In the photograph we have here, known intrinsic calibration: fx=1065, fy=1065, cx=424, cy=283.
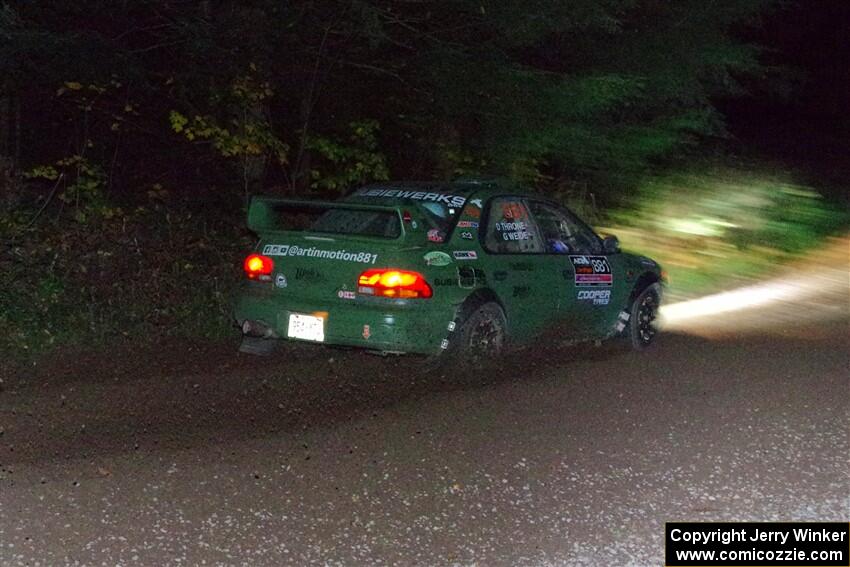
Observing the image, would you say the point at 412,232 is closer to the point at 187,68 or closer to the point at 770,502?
the point at 770,502

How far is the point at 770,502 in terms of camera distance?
5672mm

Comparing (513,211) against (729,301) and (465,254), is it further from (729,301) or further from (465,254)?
(729,301)

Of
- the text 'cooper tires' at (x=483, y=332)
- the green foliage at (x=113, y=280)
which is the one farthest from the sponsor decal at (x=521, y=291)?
the green foliage at (x=113, y=280)

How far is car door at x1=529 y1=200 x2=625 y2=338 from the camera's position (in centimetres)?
923

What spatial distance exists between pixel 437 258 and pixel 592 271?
2014 mm

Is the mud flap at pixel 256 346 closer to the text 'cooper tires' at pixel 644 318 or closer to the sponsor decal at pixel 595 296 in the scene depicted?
the sponsor decal at pixel 595 296

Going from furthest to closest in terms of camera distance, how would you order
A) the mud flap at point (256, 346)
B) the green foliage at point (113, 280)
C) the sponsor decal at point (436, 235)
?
the green foliage at point (113, 280) < the mud flap at point (256, 346) < the sponsor decal at point (436, 235)

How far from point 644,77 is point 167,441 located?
11.5 metres

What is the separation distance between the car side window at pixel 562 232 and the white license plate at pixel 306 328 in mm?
2220

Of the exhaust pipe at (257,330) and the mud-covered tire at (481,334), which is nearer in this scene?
the mud-covered tire at (481,334)

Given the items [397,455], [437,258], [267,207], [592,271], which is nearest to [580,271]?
[592,271]

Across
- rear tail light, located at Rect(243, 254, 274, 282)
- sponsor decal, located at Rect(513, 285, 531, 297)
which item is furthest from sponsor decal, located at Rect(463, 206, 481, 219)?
rear tail light, located at Rect(243, 254, 274, 282)

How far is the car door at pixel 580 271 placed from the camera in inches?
363

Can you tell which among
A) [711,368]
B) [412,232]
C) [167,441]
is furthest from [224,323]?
[711,368]
